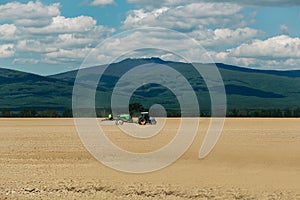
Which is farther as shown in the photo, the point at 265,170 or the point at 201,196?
the point at 265,170

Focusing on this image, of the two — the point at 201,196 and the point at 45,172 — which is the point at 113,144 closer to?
the point at 45,172

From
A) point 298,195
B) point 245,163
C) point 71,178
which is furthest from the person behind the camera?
point 245,163

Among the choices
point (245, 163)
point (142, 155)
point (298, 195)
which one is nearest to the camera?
point (298, 195)

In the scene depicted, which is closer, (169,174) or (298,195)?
(298,195)

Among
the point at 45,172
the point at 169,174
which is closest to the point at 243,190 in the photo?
the point at 169,174

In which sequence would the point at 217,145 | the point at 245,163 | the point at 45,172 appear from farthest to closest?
the point at 217,145
the point at 245,163
the point at 45,172

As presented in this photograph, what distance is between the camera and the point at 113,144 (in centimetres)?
4762

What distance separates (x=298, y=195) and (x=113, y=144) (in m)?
26.1

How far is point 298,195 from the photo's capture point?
74.9 ft

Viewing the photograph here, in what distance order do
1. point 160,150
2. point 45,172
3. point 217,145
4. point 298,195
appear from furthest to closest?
point 217,145, point 160,150, point 45,172, point 298,195

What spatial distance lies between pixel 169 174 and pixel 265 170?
5050 millimetres

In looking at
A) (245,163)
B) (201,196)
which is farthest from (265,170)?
(201,196)

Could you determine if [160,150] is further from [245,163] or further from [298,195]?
[298,195]

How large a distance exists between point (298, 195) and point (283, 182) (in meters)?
3.68
